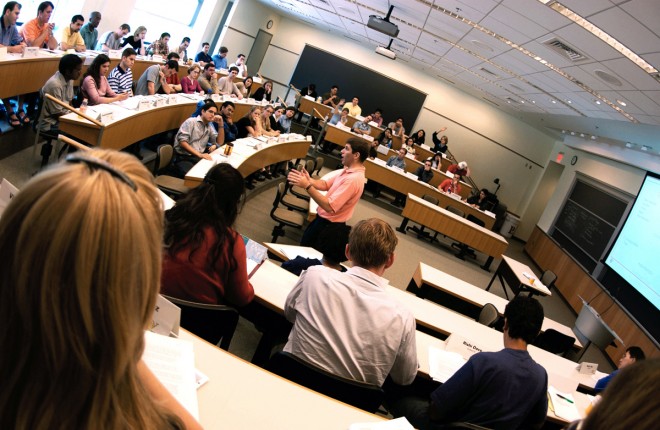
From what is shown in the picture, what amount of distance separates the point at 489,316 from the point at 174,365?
3538 mm

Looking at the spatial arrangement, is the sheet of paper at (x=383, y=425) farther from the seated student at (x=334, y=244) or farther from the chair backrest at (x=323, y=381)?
the seated student at (x=334, y=244)

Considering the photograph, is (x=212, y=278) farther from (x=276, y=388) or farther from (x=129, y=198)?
(x=129, y=198)

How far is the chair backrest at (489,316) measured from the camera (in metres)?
4.44

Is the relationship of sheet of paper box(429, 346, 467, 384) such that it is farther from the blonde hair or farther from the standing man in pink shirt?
the standing man in pink shirt

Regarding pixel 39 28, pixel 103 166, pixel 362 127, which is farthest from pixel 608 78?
pixel 39 28


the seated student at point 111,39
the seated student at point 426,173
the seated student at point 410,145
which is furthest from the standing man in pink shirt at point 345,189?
the seated student at point 410,145

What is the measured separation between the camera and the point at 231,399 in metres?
1.73

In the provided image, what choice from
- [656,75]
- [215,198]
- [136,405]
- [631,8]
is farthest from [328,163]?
[136,405]

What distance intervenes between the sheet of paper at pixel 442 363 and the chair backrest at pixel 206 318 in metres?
1.31

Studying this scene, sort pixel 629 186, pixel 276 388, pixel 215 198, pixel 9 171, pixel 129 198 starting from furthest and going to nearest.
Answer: pixel 629 186, pixel 9 171, pixel 215 198, pixel 276 388, pixel 129 198

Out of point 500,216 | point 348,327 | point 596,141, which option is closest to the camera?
point 348,327

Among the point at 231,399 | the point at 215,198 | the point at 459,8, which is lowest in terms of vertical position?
the point at 231,399

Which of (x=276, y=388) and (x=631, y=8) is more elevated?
(x=631, y=8)

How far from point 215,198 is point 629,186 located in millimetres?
9958
